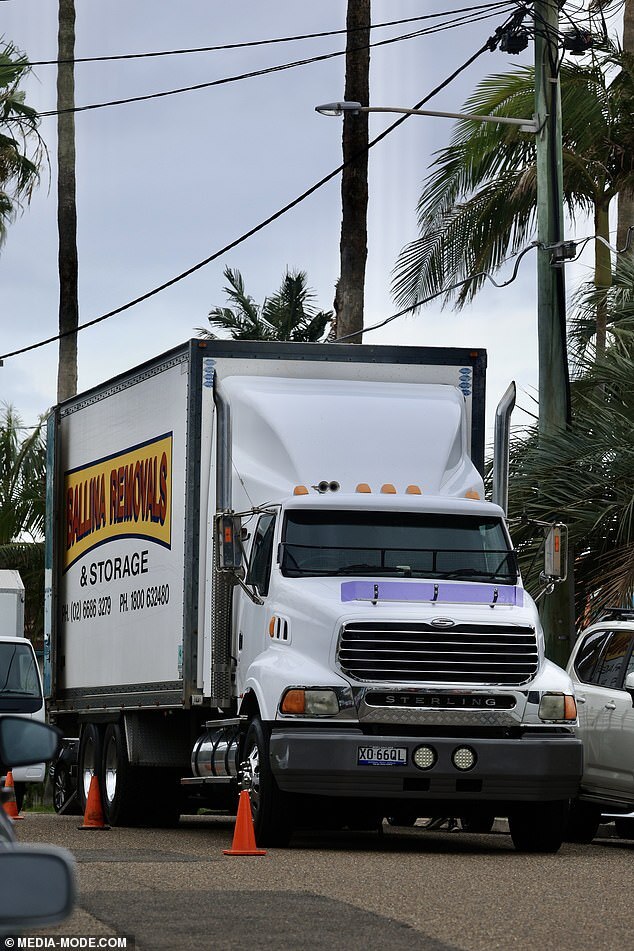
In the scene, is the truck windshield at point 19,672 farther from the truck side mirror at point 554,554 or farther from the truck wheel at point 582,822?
the truck side mirror at point 554,554

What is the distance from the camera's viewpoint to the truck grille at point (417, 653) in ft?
43.2

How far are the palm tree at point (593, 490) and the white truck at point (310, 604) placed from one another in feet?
8.83

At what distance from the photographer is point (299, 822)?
13758 mm

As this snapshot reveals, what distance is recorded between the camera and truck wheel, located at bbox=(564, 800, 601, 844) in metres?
15.5

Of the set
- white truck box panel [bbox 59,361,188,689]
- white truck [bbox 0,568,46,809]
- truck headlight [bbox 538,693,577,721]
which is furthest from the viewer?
white truck [bbox 0,568,46,809]

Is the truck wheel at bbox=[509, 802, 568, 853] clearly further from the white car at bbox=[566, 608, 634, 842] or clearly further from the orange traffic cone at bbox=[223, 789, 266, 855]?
the orange traffic cone at bbox=[223, 789, 266, 855]

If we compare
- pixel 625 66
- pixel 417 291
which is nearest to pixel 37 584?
pixel 417 291

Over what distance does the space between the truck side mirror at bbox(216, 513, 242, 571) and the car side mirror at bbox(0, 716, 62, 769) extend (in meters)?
8.64

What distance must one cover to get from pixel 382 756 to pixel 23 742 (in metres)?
8.05

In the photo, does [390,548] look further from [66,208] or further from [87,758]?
[66,208]

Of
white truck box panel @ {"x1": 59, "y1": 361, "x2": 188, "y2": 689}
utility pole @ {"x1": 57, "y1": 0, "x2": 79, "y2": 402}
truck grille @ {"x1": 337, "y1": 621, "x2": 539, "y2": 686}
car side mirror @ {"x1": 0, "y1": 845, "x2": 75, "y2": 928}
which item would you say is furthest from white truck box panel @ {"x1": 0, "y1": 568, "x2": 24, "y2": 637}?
car side mirror @ {"x1": 0, "y1": 845, "x2": 75, "y2": 928}

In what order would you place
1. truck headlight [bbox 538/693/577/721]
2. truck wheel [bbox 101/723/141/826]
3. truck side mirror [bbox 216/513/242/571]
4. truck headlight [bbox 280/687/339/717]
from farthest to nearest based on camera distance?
truck wheel [bbox 101/723/141/826] → truck side mirror [bbox 216/513/242/571] → truck headlight [bbox 538/693/577/721] → truck headlight [bbox 280/687/339/717]

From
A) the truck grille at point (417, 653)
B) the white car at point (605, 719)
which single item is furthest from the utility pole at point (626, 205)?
the truck grille at point (417, 653)

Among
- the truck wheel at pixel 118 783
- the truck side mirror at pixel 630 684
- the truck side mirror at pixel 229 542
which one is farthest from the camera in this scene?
the truck wheel at pixel 118 783
